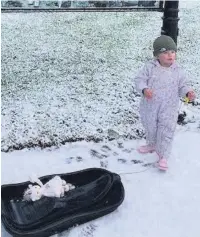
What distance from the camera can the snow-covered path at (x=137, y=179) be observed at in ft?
12.7

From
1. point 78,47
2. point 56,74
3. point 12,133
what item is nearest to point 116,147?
point 12,133

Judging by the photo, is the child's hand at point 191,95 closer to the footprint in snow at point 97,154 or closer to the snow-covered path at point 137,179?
the snow-covered path at point 137,179

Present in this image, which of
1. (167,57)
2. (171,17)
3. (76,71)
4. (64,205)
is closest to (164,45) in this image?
(167,57)

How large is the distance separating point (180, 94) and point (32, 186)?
1.59 meters

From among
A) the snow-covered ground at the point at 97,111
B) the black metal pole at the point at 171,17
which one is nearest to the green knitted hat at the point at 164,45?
the black metal pole at the point at 171,17

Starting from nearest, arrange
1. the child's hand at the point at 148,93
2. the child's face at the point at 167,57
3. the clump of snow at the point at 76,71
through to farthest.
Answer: the child's hand at the point at 148,93 → the child's face at the point at 167,57 → the clump of snow at the point at 76,71

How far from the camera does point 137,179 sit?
4.53 meters

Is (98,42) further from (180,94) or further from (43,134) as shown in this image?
(180,94)

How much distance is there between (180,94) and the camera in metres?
4.49

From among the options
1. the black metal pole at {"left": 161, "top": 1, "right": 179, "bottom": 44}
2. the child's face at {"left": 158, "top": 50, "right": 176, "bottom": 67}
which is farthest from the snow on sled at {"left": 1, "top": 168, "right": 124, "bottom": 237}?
the black metal pole at {"left": 161, "top": 1, "right": 179, "bottom": 44}

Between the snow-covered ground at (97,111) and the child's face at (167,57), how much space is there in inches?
40.7

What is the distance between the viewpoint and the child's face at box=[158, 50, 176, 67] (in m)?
4.36

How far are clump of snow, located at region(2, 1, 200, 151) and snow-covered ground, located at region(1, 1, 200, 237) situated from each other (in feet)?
0.04

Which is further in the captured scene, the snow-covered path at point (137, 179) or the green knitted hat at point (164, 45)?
the green knitted hat at point (164, 45)
